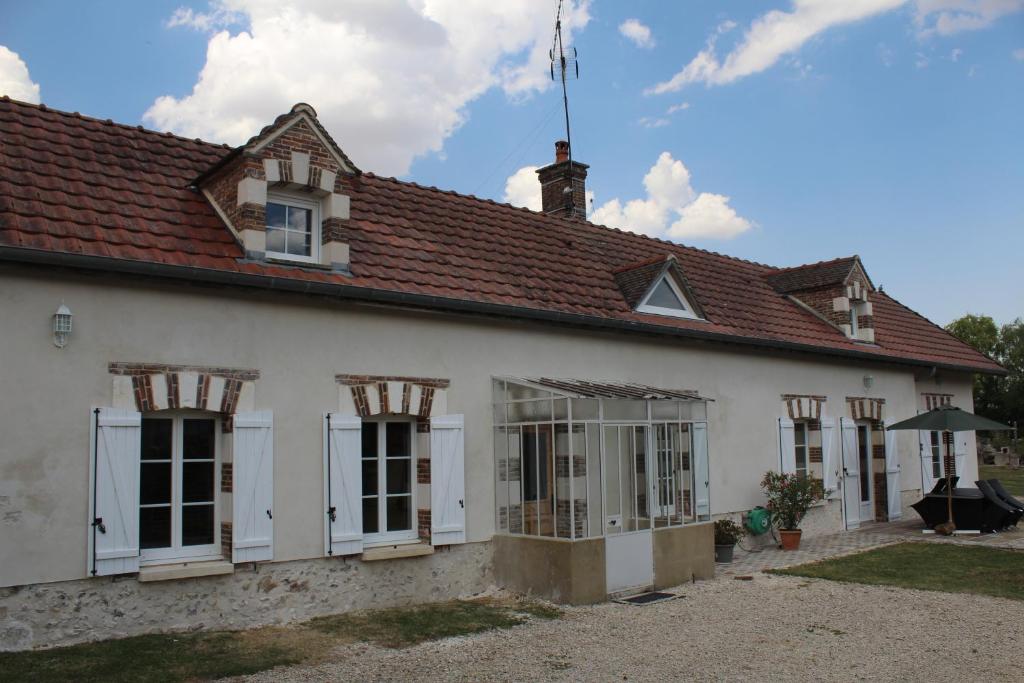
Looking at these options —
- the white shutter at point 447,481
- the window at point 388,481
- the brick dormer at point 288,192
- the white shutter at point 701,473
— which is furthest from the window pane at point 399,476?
the white shutter at point 701,473

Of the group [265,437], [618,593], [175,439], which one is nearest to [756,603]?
[618,593]

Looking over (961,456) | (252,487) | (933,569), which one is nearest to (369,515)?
(252,487)

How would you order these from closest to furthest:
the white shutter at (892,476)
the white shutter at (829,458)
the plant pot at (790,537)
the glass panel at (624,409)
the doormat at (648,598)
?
the doormat at (648,598), the glass panel at (624,409), the plant pot at (790,537), the white shutter at (829,458), the white shutter at (892,476)

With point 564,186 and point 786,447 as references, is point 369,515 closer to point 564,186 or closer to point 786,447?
point 786,447

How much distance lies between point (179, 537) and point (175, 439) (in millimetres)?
921

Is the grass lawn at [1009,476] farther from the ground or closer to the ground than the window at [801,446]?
closer to the ground

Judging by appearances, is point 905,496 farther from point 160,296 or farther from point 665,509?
point 160,296

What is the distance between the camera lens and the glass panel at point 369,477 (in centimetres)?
909

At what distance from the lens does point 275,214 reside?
9188 mm

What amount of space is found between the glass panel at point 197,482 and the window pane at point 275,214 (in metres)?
2.72

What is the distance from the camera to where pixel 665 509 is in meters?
10.4

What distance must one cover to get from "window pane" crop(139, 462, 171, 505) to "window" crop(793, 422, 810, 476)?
10.8m

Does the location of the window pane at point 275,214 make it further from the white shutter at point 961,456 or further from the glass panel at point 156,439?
the white shutter at point 961,456

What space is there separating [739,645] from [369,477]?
13.6 ft
